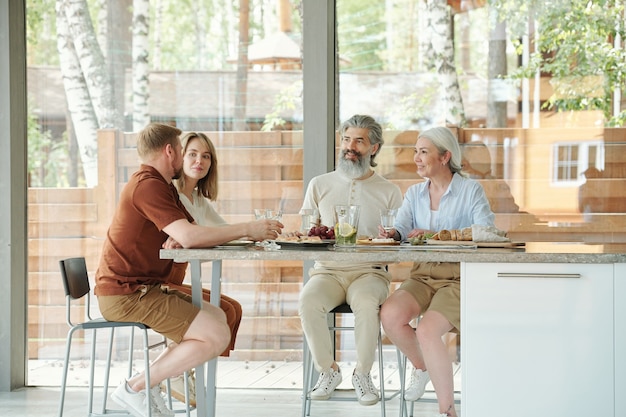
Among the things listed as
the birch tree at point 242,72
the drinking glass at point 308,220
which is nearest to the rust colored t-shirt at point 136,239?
the drinking glass at point 308,220

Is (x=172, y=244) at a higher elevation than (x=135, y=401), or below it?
higher

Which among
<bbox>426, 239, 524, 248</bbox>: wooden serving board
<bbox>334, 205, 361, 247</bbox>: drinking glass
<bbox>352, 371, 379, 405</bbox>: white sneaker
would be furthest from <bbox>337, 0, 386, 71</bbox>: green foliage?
<bbox>352, 371, 379, 405</bbox>: white sneaker

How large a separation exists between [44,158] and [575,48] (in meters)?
3.03

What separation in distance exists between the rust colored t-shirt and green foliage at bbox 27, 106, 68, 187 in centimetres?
170

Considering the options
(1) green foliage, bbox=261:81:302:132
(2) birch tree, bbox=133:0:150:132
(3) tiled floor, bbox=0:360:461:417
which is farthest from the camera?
(2) birch tree, bbox=133:0:150:132

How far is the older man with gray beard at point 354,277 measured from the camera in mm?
3969

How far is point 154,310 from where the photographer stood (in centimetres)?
370

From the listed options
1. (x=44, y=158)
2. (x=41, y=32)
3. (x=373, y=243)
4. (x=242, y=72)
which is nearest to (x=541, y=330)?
(x=373, y=243)

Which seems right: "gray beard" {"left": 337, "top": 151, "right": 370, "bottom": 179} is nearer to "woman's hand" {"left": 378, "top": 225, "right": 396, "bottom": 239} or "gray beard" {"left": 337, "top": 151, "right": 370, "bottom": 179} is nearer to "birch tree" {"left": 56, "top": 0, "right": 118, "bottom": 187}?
"woman's hand" {"left": 378, "top": 225, "right": 396, "bottom": 239}

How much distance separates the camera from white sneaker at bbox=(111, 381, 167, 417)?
3.69 m

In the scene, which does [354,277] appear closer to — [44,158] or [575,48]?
[575,48]

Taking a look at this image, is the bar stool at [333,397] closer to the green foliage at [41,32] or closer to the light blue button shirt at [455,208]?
the light blue button shirt at [455,208]

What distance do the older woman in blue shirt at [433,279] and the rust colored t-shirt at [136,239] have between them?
951 mm

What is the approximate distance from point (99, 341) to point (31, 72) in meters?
1.60
